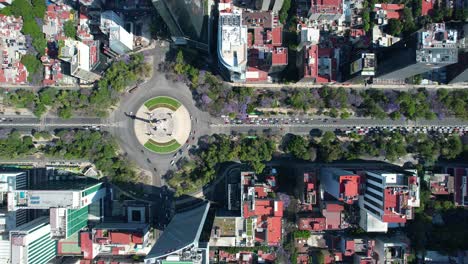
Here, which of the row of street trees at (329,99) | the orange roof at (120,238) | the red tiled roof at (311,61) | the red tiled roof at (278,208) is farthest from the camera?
the row of street trees at (329,99)

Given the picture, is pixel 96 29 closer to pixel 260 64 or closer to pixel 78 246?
pixel 260 64

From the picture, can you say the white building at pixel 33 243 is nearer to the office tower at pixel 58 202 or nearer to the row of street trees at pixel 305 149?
the office tower at pixel 58 202

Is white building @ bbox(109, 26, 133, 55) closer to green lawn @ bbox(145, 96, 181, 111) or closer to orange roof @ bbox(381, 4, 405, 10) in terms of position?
green lawn @ bbox(145, 96, 181, 111)

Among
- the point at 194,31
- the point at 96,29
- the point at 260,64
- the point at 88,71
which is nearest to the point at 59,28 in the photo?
the point at 96,29

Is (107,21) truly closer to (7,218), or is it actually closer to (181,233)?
(181,233)

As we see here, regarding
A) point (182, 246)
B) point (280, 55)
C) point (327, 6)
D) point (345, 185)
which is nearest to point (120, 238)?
point (182, 246)

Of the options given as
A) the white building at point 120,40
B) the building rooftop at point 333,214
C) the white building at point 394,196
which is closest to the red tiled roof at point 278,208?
the building rooftop at point 333,214

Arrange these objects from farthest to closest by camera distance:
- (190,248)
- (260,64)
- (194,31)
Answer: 1. (260,64)
2. (194,31)
3. (190,248)
